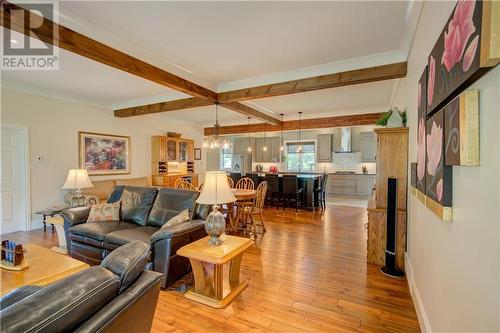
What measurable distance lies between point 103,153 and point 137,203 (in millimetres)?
3261

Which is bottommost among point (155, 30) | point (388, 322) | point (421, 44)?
point (388, 322)

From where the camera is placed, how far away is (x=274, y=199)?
7.23 m

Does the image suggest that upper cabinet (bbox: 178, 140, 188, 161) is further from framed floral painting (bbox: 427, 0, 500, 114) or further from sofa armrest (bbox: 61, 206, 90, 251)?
framed floral painting (bbox: 427, 0, 500, 114)

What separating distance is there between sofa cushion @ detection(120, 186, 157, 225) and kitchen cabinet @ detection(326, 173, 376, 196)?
729cm

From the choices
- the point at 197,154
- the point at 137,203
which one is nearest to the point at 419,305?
the point at 137,203

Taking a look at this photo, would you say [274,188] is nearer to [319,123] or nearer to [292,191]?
[292,191]

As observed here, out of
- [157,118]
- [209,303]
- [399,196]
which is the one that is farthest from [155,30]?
[157,118]

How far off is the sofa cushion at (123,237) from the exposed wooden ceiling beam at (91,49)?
2.01 m

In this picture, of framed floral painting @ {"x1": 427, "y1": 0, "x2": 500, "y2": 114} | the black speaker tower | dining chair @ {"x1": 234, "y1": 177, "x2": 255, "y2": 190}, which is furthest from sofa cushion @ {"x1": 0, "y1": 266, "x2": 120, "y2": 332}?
dining chair @ {"x1": 234, "y1": 177, "x2": 255, "y2": 190}

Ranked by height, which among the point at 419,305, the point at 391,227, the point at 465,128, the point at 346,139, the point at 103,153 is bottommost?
the point at 419,305

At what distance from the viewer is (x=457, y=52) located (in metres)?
1.11

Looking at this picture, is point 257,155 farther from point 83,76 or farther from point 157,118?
point 83,76

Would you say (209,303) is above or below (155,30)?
below

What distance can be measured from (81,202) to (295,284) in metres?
3.81
